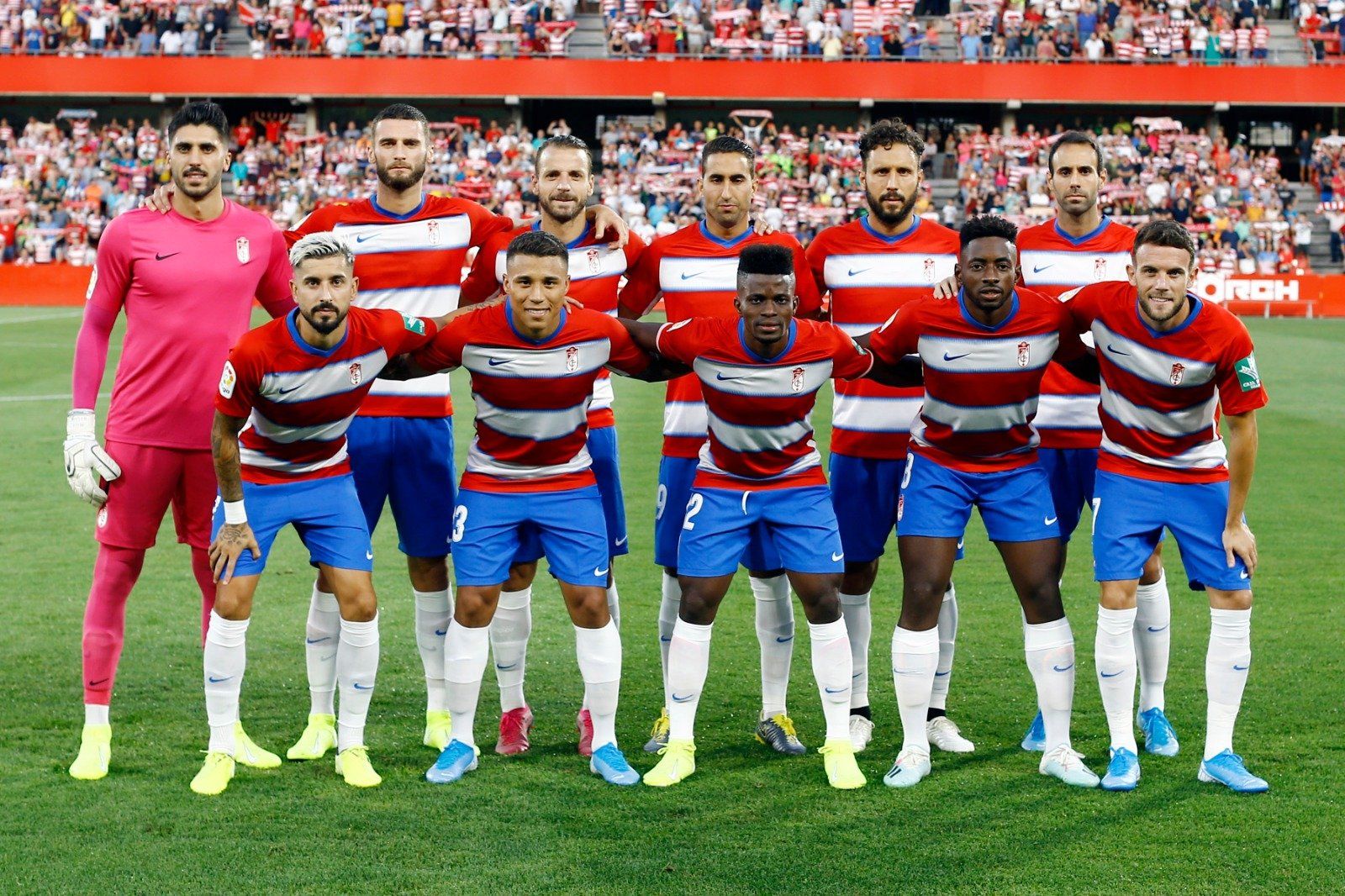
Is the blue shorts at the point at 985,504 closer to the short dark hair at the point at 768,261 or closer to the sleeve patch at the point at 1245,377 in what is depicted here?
the sleeve patch at the point at 1245,377

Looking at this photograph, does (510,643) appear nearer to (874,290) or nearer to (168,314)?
(168,314)

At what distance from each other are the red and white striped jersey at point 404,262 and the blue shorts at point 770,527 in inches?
48.0

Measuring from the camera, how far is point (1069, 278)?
6148mm

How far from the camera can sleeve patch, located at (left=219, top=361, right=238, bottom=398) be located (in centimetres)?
524

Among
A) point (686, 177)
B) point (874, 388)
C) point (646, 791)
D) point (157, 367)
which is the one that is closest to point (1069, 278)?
point (874, 388)

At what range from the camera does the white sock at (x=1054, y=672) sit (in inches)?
220

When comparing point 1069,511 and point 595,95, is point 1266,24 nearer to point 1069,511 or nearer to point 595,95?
point 595,95

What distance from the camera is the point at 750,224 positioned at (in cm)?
645

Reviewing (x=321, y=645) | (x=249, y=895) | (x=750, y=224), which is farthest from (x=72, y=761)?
(x=750, y=224)

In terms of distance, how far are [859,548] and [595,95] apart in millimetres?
32468

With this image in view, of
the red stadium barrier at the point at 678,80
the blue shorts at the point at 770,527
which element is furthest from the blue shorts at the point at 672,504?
the red stadium barrier at the point at 678,80

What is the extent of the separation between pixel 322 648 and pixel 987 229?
3.04 metres

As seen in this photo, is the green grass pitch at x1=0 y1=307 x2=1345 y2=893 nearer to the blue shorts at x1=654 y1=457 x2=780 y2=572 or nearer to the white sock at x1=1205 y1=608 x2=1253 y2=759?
the white sock at x1=1205 y1=608 x2=1253 y2=759

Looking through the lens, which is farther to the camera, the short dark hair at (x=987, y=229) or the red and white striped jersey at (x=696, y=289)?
the red and white striped jersey at (x=696, y=289)
